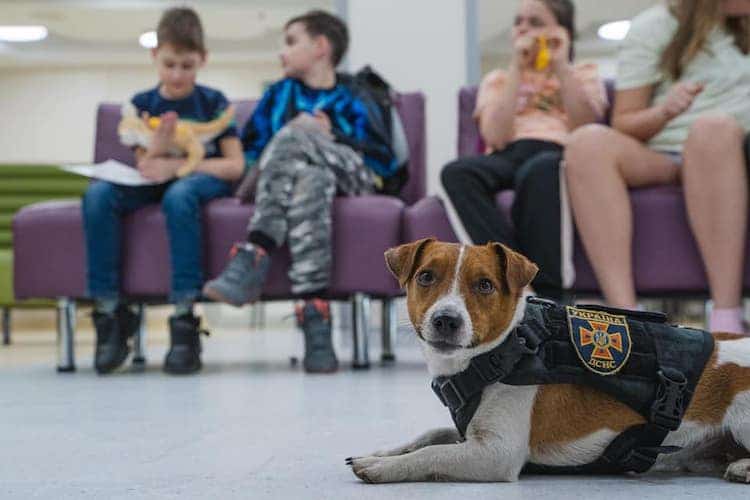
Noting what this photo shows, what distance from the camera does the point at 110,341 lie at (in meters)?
3.10

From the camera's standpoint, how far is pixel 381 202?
3.16m

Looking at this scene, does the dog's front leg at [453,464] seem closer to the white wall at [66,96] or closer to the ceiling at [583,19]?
the ceiling at [583,19]

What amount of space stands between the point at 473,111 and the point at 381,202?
600 millimetres

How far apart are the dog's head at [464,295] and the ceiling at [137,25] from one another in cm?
585

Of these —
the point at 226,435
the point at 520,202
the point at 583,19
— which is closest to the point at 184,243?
the point at 520,202

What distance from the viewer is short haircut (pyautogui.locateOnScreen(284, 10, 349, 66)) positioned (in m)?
3.43

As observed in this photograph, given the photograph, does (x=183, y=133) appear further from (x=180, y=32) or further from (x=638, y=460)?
(x=638, y=460)

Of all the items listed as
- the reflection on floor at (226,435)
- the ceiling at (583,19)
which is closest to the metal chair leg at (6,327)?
the reflection on floor at (226,435)

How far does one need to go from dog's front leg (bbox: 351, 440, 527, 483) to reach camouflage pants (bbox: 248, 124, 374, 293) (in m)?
1.72

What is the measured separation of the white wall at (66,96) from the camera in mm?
10250

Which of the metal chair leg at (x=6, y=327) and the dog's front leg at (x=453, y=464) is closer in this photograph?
the dog's front leg at (x=453, y=464)

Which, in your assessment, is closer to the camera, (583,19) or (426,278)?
(426,278)

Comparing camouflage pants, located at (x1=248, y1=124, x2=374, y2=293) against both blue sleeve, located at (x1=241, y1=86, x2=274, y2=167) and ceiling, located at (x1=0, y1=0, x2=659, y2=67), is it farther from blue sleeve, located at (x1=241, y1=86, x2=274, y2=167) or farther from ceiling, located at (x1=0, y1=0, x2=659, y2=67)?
ceiling, located at (x1=0, y1=0, x2=659, y2=67)

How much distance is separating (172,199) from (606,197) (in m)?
1.26
